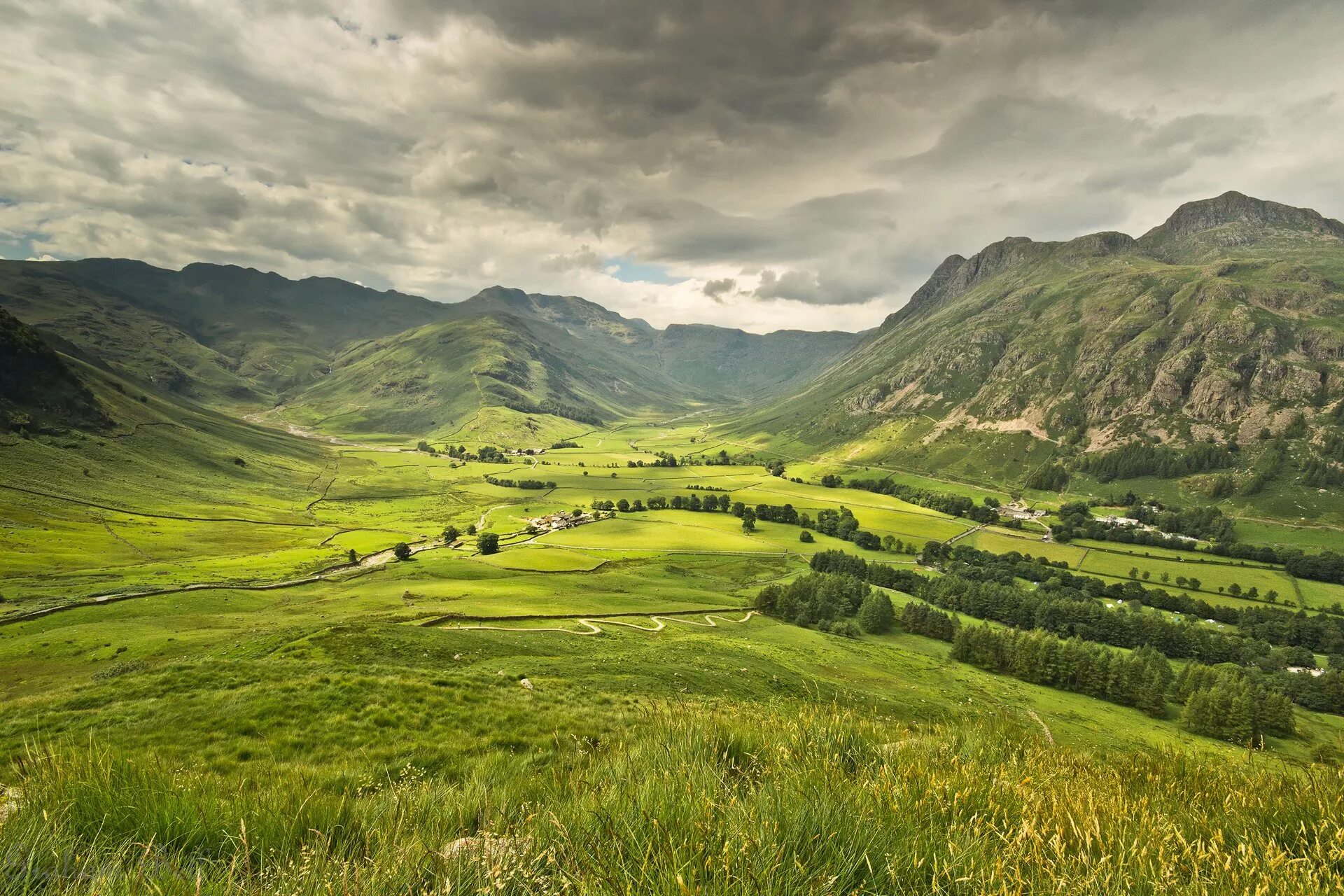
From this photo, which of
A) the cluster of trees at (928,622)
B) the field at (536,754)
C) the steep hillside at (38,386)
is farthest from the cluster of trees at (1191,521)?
the steep hillside at (38,386)

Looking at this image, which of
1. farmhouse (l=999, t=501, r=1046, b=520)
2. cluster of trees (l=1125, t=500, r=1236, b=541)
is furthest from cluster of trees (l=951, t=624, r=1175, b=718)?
cluster of trees (l=1125, t=500, r=1236, b=541)

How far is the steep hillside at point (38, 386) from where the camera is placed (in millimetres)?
164625

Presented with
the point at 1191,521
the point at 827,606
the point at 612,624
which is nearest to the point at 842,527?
the point at 827,606

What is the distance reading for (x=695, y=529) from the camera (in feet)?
472

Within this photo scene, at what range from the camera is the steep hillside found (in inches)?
6481

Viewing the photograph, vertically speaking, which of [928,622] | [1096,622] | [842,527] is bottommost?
[1096,622]

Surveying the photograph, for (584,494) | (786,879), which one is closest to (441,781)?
(786,879)

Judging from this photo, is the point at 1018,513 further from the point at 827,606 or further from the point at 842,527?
the point at 827,606

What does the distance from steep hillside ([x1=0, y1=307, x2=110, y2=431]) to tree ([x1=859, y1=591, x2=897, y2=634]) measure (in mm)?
228879

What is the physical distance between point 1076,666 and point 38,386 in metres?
279

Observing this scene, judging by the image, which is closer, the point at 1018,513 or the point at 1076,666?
the point at 1076,666

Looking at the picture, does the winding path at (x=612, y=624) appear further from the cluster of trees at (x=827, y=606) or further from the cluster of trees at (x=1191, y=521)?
the cluster of trees at (x=1191, y=521)

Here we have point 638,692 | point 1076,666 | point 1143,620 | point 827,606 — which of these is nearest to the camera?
point 638,692

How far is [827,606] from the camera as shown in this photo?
83.4 m
